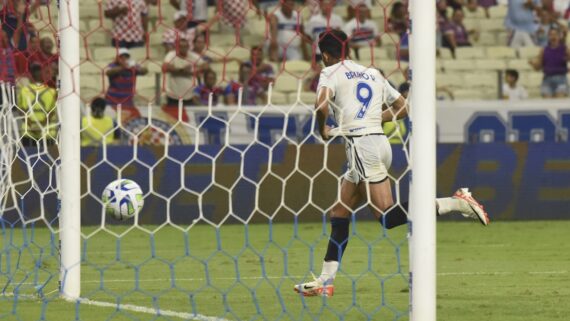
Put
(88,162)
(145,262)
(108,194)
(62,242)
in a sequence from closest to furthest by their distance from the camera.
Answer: (62,242) < (108,194) < (145,262) < (88,162)

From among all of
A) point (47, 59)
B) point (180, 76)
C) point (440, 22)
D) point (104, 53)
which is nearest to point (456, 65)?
point (440, 22)

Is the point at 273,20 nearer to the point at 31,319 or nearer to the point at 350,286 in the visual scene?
the point at 350,286

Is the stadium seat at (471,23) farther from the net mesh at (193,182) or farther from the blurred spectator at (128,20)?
the blurred spectator at (128,20)

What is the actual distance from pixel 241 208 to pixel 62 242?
7.08m

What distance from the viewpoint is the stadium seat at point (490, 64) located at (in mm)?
20516

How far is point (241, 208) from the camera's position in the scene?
15.6m

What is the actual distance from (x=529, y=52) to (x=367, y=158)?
12.3 m

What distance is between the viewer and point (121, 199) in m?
→ 9.52

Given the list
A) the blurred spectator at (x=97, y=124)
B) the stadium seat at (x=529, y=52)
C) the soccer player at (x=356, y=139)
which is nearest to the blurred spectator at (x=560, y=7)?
the stadium seat at (x=529, y=52)

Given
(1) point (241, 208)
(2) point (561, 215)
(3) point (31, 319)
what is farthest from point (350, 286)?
(2) point (561, 215)

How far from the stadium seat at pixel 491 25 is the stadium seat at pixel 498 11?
81 millimetres

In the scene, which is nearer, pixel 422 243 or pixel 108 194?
pixel 422 243

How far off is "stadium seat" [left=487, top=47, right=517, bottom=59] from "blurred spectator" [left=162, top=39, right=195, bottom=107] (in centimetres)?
693

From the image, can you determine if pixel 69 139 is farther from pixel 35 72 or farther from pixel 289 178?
pixel 289 178
